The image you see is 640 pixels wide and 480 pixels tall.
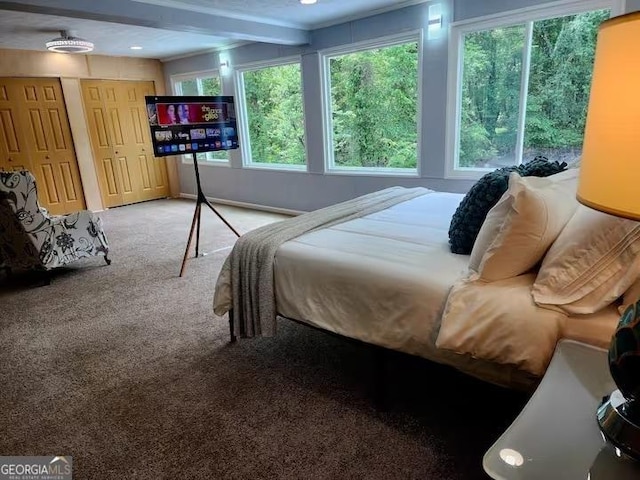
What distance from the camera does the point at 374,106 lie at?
16.3ft

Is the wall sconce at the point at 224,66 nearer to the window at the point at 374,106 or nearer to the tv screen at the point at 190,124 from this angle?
the window at the point at 374,106

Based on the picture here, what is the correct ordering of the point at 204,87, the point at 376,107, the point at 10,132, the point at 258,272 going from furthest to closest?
the point at 204,87 → the point at 10,132 → the point at 376,107 → the point at 258,272

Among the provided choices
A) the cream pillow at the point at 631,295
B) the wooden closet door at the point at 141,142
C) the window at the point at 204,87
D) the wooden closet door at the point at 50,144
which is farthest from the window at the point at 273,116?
the cream pillow at the point at 631,295

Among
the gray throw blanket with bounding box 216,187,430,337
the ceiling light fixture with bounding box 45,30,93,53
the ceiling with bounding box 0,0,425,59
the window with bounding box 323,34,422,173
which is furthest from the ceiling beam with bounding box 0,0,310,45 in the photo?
the gray throw blanket with bounding box 216,187,430,337

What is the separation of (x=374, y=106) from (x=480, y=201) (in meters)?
3.47

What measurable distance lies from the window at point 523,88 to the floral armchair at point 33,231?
12.4 ft

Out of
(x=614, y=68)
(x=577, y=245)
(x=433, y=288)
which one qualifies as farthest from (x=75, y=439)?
(x=614, y=68)

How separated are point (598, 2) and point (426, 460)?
12.1ft

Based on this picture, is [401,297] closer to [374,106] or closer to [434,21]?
[434,21]

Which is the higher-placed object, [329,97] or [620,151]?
[329,97]

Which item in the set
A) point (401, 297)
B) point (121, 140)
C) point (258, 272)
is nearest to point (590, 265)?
point (401, 297)

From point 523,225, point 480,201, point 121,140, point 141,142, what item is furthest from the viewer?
point 141,142

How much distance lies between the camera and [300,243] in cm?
216

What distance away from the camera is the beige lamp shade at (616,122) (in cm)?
68
